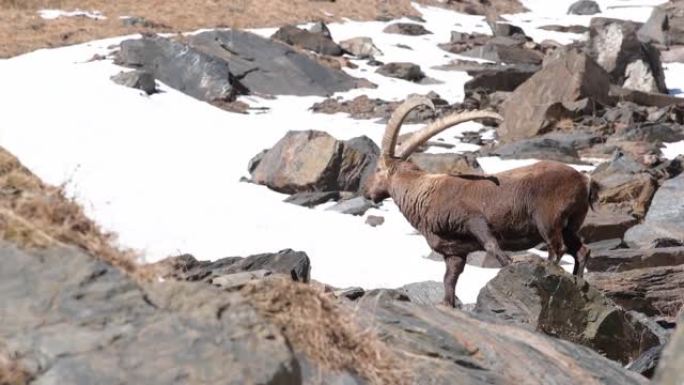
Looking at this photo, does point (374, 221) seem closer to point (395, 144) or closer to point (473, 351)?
point (395, 144)

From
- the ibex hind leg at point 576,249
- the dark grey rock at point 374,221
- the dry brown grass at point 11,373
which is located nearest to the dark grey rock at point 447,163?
the dark grey rock at point 374,221

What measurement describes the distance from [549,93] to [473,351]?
22.2m

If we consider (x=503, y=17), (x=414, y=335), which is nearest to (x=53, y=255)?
(x=414, y=335)

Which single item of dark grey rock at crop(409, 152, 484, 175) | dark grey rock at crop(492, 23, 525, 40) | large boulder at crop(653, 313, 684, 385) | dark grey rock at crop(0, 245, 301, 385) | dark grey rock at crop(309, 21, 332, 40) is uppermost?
large boulder at crop(653, 313, 684, 385)

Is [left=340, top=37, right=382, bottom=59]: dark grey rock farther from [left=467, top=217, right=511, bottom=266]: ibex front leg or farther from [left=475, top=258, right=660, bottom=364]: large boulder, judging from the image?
[left=475, top=258, right=660, bottom=364]: large boulder

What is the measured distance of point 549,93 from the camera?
27.1m

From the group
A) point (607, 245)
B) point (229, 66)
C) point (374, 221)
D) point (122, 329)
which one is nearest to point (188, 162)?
point (374, 221)

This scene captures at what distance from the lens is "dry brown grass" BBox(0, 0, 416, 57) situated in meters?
33.8

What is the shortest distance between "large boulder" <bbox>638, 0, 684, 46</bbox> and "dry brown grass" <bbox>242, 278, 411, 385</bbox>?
132 feet

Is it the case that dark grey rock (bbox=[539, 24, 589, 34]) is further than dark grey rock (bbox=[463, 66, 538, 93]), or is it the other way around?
dark grey rock (bbox=[539, 24, 589, 34])

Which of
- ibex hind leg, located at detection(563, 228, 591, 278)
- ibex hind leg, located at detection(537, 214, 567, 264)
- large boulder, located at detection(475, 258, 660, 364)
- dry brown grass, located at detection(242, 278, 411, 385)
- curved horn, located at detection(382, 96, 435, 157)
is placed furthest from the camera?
curved horn, located at detection(382, 96, 435, 157)

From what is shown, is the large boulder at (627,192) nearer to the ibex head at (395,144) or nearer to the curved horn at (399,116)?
the ibex head at (395,144)

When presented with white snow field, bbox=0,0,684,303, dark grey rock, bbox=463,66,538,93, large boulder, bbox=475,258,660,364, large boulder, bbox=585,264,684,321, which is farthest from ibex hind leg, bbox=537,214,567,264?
dark grey rock, bbox=463,66,538,93

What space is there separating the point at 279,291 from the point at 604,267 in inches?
398
